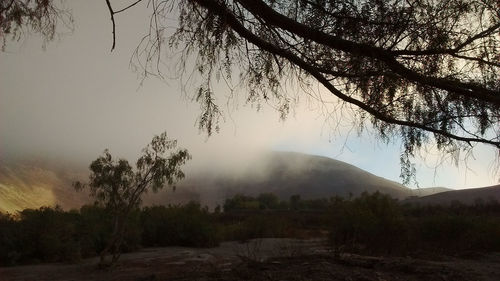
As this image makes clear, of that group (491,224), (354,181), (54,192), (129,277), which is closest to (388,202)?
(491,224)

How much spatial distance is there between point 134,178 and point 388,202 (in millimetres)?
8223

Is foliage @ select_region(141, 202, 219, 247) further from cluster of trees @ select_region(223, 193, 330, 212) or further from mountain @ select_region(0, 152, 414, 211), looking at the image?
mountain @ select_region(0, 152, 414, 211)

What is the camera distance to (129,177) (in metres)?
12.6

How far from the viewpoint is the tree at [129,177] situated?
12.4 metres

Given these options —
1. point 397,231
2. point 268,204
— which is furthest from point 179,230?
point 268,204

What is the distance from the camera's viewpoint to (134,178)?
41.2ft

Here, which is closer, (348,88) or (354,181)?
(348,88)

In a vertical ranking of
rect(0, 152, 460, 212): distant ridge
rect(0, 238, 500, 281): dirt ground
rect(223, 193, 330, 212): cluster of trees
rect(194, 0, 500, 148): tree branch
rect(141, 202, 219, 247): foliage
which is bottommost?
rect(0, 238, 500, 281): dirt ground

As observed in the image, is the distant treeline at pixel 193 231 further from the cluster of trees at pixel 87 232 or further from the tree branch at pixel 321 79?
the tree branch at pixel 321 79

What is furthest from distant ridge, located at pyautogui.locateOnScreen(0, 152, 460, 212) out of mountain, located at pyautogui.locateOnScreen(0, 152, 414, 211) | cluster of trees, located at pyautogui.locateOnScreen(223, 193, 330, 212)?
cluster of trees, located at pyautogui.locateOnScreen(223, 193, 330, 212)

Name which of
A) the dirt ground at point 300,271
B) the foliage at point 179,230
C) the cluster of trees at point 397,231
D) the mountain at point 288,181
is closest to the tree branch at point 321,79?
the dirt ground at point 300,271

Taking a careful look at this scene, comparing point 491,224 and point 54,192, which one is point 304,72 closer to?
point 491,224

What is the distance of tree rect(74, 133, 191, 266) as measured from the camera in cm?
1237

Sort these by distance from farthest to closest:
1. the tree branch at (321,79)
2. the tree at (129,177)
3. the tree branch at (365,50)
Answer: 1. the tree at (129,177)
2. the tree branch at (321,79)
3. the tree branch at (365,50)
